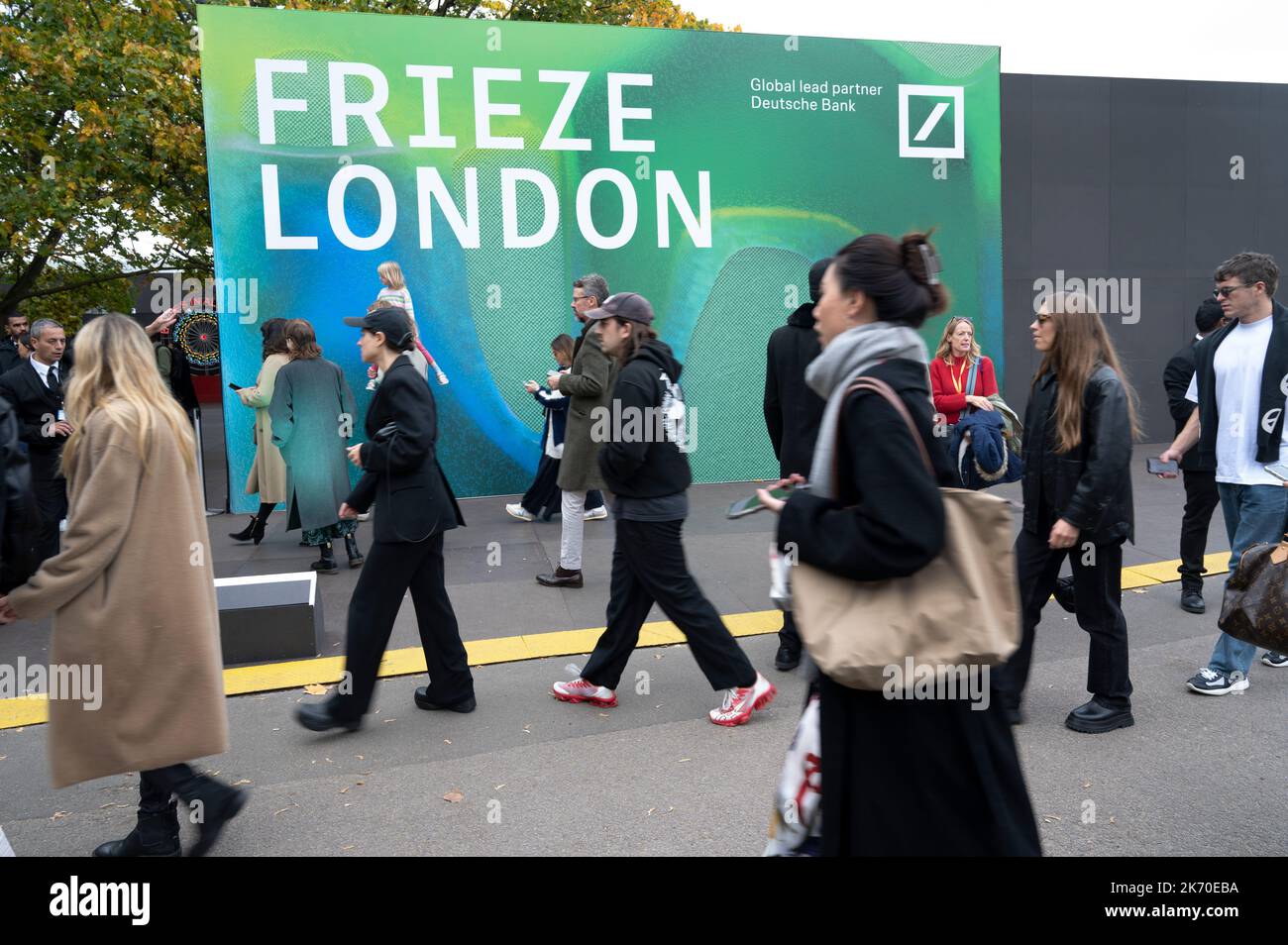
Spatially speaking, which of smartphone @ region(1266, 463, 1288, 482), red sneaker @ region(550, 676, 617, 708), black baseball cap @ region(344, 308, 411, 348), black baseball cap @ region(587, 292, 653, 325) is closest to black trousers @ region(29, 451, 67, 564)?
black baseball cap @ region(344, 308, 411, 348)

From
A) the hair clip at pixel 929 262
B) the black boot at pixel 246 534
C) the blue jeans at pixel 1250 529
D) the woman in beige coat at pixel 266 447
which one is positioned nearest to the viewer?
the hair clip at pixel 929 262

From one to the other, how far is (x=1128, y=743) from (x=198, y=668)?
12.5 feet

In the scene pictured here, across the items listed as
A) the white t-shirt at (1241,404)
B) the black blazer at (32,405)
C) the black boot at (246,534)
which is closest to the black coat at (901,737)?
the white t-shirt at (1241,404)

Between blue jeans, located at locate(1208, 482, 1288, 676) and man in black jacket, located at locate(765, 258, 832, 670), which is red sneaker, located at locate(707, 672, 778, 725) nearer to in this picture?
man in black jacket, located at locate(765, 258, 832, 670)

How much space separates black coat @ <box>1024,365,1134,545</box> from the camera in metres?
4.42

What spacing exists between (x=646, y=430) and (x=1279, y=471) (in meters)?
2.94

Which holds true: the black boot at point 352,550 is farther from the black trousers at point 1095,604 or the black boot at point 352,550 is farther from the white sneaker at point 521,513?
the black trousers at point 1095,604

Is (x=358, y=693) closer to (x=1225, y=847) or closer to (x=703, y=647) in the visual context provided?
(x=703, y=647)

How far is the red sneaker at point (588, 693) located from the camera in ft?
17.0

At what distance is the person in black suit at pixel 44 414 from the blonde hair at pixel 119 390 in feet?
14.3

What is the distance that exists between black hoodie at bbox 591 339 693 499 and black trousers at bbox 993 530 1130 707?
1.63m
